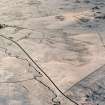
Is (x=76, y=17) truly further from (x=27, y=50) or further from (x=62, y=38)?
(x=27, y=50)

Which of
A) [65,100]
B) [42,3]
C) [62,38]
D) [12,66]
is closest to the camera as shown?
[65,100]

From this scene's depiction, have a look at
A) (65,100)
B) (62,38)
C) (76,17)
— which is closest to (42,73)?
(65,100)

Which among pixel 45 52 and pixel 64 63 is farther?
pixel 45 52

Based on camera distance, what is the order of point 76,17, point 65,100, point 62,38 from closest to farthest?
1. point 65,100
2. point 62,38
3. point 76,17

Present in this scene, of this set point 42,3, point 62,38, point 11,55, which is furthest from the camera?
point 42,3

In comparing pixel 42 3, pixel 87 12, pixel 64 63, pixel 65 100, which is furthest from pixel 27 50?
pixel 42 3

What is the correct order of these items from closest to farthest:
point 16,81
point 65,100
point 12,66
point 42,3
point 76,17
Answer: point 65,100 < point 16,81 < point 12,66 < point 76,17 < point 42,3

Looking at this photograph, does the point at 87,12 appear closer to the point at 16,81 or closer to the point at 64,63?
the point at 64,63

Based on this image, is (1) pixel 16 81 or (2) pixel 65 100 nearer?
(2) pixel 65 100
